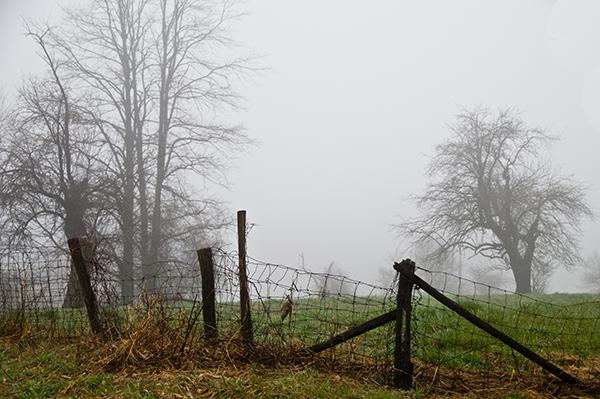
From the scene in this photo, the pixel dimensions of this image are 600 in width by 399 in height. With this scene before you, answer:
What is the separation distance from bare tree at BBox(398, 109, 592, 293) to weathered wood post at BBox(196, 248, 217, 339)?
22.5m

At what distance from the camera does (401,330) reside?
4.74 m

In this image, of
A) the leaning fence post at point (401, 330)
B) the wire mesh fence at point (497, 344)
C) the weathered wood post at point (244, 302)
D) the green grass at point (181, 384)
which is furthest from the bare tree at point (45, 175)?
the leaning fence post at point (401, 330)

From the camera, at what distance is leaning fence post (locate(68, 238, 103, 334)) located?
6.18 meters

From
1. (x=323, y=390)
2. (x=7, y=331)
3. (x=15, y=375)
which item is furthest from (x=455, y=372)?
(x=7, y=331)

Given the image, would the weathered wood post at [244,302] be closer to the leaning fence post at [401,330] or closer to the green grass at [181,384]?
the green grass at [181,384]

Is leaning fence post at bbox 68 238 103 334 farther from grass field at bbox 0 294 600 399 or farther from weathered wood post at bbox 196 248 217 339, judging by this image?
weathered wood post at bbox 196 248 217 339

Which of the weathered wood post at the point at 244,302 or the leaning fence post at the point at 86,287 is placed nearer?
the weathered wood post at the point at 244,302

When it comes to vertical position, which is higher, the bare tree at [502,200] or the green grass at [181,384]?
the bare tree at [502,200]

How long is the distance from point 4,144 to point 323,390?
20.2 metres

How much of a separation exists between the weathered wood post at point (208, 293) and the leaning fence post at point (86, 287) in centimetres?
183

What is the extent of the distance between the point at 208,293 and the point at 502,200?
24770 millimetres

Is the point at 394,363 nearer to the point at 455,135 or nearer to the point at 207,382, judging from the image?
the point at 207,382

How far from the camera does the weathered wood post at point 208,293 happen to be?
5.48 m

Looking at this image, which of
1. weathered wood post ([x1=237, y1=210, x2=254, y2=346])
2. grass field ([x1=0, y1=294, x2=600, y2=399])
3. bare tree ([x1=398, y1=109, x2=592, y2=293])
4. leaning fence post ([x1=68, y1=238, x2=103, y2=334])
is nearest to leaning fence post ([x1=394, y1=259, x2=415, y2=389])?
grass field ([x1=0, y1=294, x2=600, y2=399])
